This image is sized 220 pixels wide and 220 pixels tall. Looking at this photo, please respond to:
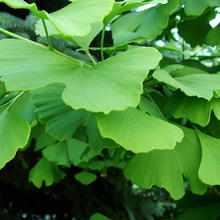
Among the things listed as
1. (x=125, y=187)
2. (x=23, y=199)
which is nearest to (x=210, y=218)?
(x=125, y=187)

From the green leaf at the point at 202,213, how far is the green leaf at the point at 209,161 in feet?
0.83

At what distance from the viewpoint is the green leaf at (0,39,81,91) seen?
420 mm

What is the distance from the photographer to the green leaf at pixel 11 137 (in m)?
0.44

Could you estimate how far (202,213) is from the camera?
0.78 meters

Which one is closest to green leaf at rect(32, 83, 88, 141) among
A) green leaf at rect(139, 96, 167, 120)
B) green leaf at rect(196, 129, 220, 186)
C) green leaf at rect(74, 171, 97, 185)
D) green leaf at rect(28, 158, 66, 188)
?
green leaf at rect(139, 96, 167, 120)

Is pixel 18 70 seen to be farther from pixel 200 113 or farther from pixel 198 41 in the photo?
pixel 198 41

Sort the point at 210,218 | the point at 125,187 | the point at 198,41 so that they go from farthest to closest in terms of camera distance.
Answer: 1. the point at 125,187
2. the point at 198,41
3. the point at 210,218

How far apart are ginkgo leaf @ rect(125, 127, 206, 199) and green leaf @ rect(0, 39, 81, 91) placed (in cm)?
22

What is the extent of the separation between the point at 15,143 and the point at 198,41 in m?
0.62

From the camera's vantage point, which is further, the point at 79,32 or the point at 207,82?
the point at 207,82

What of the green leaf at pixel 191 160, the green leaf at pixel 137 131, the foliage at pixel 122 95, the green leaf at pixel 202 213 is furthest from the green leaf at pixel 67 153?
the green leaf at pixel 137 131

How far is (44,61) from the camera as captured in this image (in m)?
0.46

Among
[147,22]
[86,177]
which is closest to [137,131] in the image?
[147,22]

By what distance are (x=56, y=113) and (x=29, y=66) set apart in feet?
0.50
